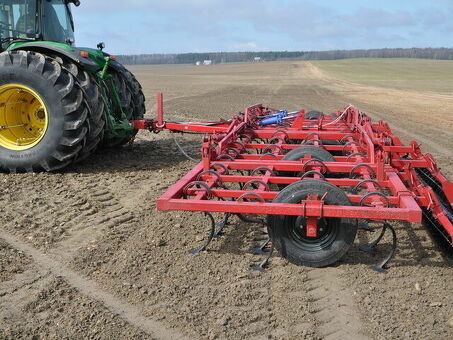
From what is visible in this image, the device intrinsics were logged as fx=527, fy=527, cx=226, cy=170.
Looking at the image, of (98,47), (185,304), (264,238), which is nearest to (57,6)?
(98,47)

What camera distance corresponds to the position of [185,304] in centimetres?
298

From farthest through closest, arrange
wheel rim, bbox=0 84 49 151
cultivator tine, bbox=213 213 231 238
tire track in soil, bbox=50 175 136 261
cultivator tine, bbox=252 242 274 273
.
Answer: wheel rim, bbox=0 84 49 151
cultivator tine, bbox=213 213 231 238
tire track in soil, bbox=50 175 136 261
cultivator tine, bbox=252 242 274 273

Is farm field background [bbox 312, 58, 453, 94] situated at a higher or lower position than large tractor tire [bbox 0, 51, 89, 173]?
lower

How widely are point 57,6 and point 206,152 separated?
3.78 meters

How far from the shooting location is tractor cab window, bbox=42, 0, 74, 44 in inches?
251

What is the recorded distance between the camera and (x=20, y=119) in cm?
615

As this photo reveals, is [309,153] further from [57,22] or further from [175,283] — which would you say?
[57,22]

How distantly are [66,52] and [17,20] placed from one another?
109 cm

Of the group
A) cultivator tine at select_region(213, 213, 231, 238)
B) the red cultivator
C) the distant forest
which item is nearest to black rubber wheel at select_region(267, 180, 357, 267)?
the red cultivator

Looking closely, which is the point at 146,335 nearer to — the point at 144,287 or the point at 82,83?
the point at 144,287

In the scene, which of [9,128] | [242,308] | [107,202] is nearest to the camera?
[242,308]

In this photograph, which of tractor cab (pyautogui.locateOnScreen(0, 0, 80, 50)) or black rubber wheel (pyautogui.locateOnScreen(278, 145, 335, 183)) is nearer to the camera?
black rubber wheel (pyautogui.locateOnScreen(278, 145, 335, 183))

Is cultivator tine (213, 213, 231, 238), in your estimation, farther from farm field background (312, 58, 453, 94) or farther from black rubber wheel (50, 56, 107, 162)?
farm field background (312, 58, 453, 94)

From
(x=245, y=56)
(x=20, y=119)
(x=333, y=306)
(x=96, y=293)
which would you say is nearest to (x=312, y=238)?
(x=333, y=306)
